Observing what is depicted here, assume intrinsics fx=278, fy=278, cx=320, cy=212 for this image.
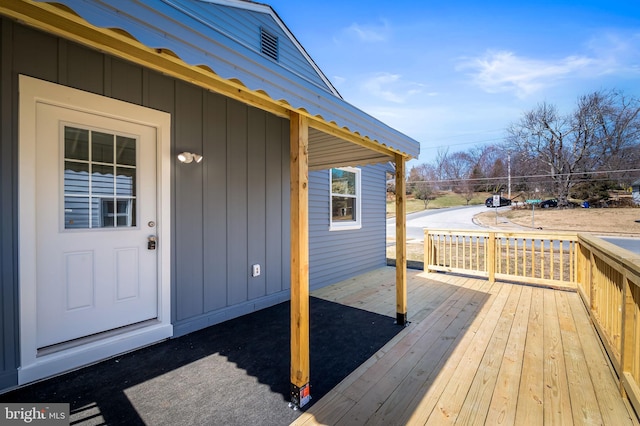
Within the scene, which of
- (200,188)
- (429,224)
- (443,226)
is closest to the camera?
(200,188)

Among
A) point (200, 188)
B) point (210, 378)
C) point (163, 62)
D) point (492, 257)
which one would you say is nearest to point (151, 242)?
point (200, 188)

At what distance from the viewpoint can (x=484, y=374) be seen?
218 cm

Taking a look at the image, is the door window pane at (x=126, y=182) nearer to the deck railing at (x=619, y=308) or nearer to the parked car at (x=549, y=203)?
the deck railing at (x=619, y=308)

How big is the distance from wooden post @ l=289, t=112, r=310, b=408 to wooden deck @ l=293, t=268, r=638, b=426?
24 centimetres

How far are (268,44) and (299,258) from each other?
4059 millimetres

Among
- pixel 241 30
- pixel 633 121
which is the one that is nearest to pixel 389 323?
pixel 241 30

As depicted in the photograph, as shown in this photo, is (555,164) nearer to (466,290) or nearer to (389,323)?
(466,290)

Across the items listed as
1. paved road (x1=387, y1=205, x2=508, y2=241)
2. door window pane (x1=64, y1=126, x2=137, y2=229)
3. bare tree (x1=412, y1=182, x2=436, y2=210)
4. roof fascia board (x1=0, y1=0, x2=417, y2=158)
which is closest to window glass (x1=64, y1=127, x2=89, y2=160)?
door window pane (x1=64, y1=126, x2=137, y2=229)

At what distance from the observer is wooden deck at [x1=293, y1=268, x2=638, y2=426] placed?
5.71 ft

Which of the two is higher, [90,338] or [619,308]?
[619,308]

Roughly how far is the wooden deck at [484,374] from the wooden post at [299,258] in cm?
24

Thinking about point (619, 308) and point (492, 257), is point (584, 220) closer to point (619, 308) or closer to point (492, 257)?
point (492, 257)

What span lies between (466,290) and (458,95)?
12008 millimetres

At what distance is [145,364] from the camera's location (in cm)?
229
